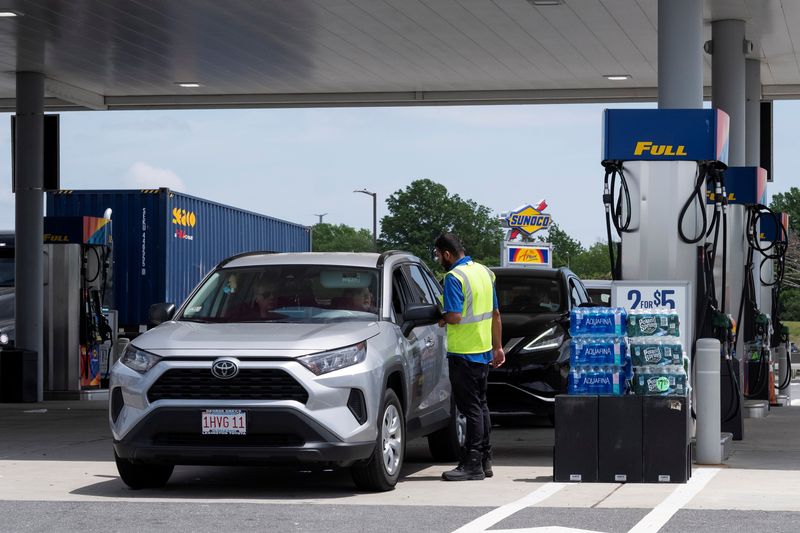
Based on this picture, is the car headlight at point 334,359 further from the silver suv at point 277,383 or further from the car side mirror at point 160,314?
the car side mirror at point 160,314

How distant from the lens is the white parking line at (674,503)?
8297mm

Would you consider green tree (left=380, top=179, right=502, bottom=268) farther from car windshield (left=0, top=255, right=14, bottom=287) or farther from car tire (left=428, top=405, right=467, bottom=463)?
car tire (left=428, top=405, right=467, bottom=463)

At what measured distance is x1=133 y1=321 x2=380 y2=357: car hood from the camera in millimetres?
9695

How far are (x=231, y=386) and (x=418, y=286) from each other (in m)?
2.86

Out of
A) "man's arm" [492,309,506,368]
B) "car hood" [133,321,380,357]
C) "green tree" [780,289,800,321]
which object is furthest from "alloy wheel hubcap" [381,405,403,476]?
"green tree" [780,289,800,321]

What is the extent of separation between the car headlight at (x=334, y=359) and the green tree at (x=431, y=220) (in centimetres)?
12494

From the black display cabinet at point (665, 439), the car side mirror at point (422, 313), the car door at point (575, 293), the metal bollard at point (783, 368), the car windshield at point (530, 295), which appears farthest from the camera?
the metal bollard at point (783, 368)

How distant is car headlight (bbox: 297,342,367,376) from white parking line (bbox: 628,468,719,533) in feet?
7.55

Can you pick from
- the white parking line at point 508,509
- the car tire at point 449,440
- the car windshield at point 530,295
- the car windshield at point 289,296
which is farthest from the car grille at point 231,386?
the car windshield at point 530,295

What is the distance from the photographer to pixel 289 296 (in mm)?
10914

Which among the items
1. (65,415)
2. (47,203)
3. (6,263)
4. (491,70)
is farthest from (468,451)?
(47,203)

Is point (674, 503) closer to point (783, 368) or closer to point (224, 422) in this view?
point (224, 422)

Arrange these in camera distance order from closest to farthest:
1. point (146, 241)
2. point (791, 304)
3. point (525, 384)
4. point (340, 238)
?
point (525, 384), point (146, 241), point (791, 304), point (340, 238)

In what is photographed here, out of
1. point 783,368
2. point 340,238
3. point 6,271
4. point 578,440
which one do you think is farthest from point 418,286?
point 340,238
